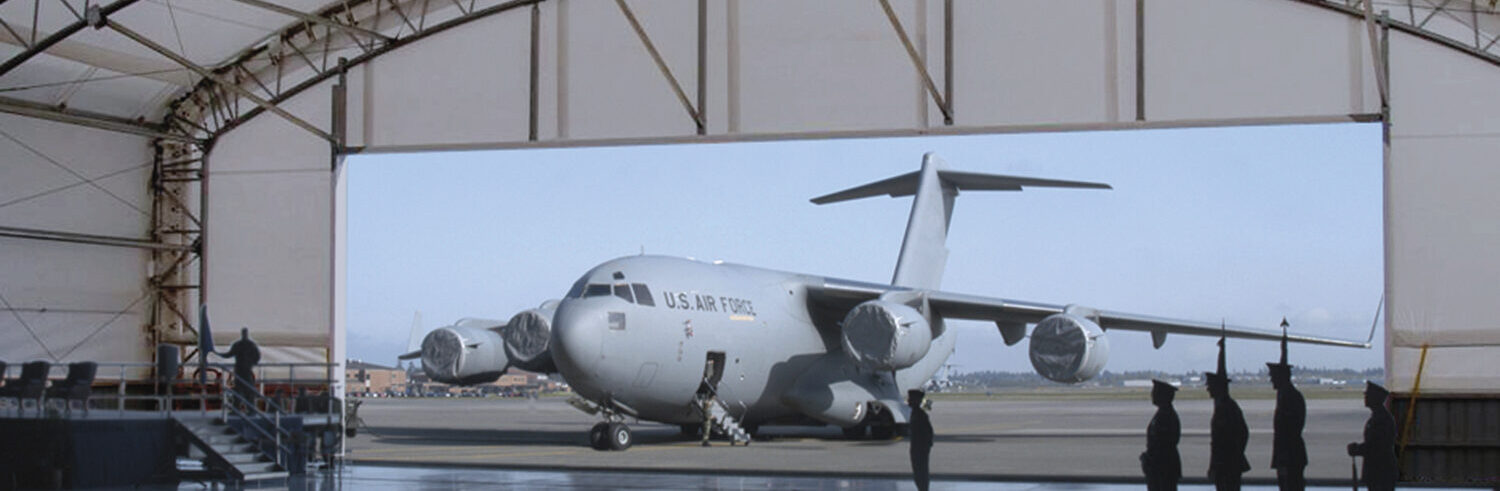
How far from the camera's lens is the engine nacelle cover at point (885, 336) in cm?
2197

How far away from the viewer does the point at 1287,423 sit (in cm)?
1088

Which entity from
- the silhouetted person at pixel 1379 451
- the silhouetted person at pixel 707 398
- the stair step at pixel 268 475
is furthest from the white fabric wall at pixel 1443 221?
the stair step at pixel 268 475

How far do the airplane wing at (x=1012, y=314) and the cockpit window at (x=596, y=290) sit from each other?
4.82 m

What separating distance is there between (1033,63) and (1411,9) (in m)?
3.88

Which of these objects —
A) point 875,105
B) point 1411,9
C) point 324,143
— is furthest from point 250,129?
point 1411,9

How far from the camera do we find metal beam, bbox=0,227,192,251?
68.4 feet

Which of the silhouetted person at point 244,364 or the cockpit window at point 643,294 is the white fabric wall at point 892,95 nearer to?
the silhouetted person at point 244,364

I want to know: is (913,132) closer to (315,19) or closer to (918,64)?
(918,64)

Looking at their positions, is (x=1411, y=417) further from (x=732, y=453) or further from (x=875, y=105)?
(x=732, y=453)

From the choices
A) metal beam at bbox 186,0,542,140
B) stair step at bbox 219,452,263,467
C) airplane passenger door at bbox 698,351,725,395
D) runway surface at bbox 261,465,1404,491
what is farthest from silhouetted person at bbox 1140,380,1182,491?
airplane passenger door at bbox 698,351,725,395

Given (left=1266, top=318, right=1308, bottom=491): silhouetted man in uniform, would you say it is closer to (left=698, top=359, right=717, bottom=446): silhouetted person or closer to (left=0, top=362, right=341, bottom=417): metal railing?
(left=0, top=362, right=341, bottom=417): metal railing

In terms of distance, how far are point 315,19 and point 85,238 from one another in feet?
18.5

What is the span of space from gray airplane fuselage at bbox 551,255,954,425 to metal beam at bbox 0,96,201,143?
5938 mm

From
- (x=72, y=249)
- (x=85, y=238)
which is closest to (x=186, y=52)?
(x=85, y=238)
